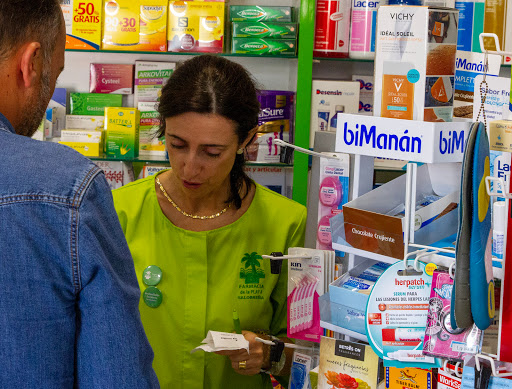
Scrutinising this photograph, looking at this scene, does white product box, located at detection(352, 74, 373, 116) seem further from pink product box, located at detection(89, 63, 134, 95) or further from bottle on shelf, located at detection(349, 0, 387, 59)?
pink product box, located at detection(89, 63, 134, 95)

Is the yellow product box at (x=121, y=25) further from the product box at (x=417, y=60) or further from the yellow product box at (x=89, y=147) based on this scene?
the product box at (x=417, y=60)

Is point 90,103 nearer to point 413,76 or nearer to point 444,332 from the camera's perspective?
point 413,76

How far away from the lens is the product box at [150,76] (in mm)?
3385

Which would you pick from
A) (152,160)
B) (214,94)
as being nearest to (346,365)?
(214,94)

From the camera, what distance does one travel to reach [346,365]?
1560 mm

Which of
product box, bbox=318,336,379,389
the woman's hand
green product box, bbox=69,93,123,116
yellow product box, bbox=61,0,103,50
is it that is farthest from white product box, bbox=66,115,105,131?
product box, bbox=318,336,379,389

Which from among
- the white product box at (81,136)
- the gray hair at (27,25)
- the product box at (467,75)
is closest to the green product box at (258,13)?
the white product box at (81,136)

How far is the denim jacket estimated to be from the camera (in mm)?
975

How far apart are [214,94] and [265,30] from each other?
1.22 metres

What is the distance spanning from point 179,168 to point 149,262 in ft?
1.04

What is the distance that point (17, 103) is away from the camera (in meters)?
1.06

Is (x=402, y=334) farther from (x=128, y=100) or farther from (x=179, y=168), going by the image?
(x=128, y=100)

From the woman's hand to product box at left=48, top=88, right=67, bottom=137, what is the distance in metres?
1.79

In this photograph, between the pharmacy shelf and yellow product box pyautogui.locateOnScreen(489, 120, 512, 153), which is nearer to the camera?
yellow product box pyautogui.locateOnScreen(489, 120, 512, 153)
